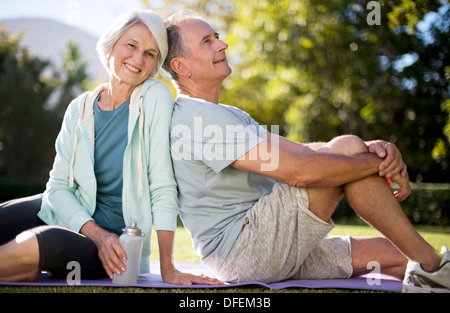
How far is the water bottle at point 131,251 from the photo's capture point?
3.12 meters

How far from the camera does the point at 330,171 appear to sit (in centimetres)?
304

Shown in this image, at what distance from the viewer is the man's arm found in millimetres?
3047

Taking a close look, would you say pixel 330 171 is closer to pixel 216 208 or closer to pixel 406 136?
pixel 216 208

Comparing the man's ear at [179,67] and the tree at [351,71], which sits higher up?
the tree at [351,71]

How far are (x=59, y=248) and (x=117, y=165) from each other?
0.75 meters

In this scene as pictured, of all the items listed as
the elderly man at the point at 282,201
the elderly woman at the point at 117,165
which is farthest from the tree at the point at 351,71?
the elderly woman at the point at 117,165

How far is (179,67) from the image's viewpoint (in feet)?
12.8

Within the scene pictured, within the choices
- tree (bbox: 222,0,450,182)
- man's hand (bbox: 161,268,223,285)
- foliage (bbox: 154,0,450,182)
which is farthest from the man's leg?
tree (bbox: 222,0,450,182)

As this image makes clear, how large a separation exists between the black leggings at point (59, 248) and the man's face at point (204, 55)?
4.80 ft

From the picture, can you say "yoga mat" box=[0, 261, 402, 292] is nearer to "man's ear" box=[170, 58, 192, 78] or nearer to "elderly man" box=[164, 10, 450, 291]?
"elderly man" box=[164, 10, 450, 291]

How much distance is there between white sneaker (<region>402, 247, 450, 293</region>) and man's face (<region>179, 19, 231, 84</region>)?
73.6 inches

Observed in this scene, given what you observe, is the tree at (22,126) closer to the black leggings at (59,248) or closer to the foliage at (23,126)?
the foliage at (23,126)
